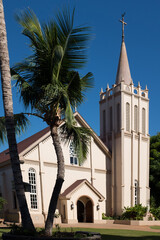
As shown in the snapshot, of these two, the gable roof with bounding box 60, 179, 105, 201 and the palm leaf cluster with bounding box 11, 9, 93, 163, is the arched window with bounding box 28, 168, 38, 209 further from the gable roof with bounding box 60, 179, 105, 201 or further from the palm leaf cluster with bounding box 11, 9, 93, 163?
the palm leaf cluster with bounding box 11, 9, 93, 163

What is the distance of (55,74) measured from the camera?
11.0m

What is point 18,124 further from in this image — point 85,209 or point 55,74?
point 85,209

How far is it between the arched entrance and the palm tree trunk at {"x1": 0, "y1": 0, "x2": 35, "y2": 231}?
19868mm

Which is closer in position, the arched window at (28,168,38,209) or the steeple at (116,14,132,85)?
the arched window at (28,168,38,209)

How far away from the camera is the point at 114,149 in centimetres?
3200

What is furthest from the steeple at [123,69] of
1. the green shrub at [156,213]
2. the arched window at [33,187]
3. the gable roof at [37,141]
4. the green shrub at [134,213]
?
the arched window at [33,187]

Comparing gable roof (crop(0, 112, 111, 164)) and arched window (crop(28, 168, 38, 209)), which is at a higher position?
gable roof (crop(0, 112, 111, 164))

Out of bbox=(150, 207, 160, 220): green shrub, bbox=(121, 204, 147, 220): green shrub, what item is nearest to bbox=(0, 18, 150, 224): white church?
bbox=(121, 204, 147, 220): green shrub

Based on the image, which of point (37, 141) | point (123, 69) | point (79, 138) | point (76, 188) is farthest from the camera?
point (123, 69)

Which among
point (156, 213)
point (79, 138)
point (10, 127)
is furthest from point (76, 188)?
point (10, 127)

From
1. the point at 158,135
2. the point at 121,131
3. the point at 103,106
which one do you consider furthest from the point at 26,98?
the point at 158,135

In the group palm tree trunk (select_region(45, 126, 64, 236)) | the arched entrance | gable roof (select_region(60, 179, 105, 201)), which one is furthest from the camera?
the arched entrance

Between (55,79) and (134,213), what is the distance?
22351mm

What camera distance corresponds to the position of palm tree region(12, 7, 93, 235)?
10.5m
